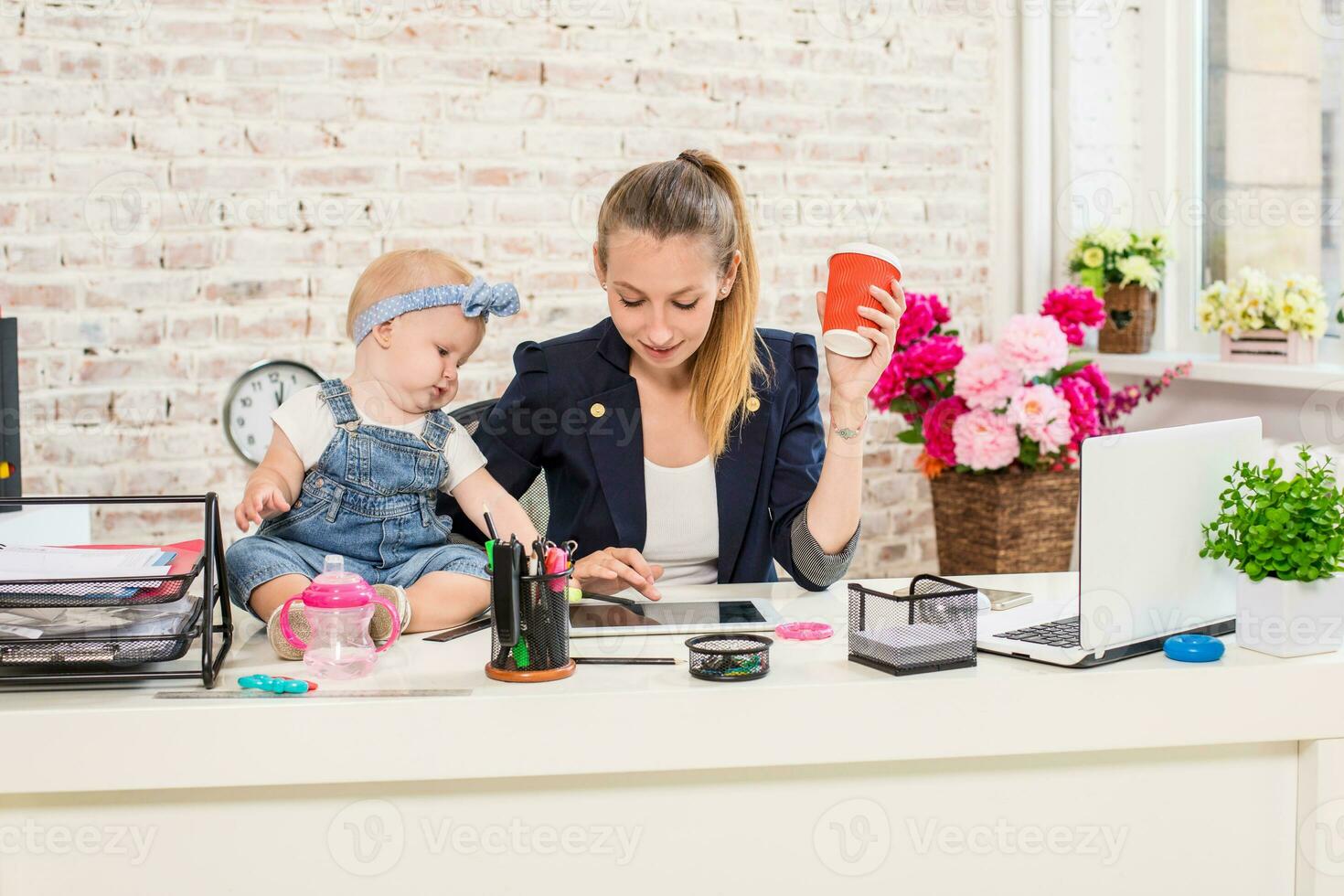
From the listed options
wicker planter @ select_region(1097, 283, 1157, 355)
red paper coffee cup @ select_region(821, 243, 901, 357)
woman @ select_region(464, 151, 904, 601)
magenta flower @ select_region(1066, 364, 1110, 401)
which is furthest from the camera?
wicker planter @ select_region(1097, 283, 1157, 355)

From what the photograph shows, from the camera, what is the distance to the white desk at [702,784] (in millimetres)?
1106

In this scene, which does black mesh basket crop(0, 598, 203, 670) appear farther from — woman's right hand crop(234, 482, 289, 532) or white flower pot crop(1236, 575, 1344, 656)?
white flower pot crop(1236, 575, 1344, 656)

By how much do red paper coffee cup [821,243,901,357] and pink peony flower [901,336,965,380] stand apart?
131 centimetres

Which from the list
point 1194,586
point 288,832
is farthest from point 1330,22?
point 288,832

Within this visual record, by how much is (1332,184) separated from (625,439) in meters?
1.80

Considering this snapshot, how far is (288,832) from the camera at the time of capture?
1131 millimetres

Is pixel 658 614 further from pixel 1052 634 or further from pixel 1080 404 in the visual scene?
pixel 1080 404

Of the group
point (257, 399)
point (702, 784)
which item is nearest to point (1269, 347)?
point (702, 784)

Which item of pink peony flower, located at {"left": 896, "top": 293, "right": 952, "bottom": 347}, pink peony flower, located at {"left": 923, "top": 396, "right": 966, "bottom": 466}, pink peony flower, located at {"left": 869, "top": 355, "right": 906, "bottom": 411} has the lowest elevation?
pink peony flower, located at {"left": 923, "top": 396, "right": 966, "bottom": 466}

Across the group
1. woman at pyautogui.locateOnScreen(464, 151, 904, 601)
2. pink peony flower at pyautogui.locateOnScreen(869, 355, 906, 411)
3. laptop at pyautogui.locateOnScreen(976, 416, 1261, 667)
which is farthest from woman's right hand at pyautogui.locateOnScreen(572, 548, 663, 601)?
pink peony flower at pyautogui.locateOnScreen(869, 355, 906, 411)

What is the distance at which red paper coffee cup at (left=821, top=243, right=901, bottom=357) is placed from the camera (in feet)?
4.43

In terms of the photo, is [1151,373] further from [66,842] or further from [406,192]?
[66,842]

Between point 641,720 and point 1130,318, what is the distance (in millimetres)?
2428

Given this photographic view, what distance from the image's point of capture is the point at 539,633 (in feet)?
3.94
